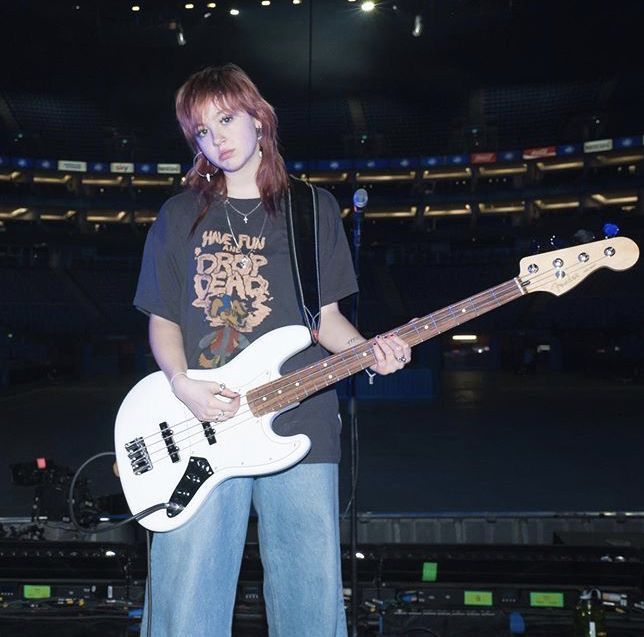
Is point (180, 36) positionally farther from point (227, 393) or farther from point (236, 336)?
point (227, 393)

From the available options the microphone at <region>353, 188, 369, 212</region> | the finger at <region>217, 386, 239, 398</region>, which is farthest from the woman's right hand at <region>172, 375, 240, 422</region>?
the microphone at <region>353, 188, 369, 212</region>

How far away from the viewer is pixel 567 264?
230 cm

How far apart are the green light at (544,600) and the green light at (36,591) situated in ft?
9.28

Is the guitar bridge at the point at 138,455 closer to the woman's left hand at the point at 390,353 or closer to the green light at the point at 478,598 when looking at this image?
the woman's left hand at the point at 390,353

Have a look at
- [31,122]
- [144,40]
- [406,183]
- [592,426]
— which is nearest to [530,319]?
[406,183]

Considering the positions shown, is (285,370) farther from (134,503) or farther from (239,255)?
(134,503)

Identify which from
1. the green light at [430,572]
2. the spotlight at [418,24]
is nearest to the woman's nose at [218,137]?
the green light at [430,572]

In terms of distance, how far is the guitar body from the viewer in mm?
2004

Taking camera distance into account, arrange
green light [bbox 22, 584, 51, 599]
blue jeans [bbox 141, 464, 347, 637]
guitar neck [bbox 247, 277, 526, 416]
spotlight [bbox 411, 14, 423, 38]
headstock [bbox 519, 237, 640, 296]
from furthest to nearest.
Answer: spotlight [bbox 411, 14, 423, 38] < green light [bbox 22, 584, 51, 599] < headstock [bbox 519, 237, 640, 296] < guitar neck [bbox 247, 277, 526, 416] < blue jeans [bbox 141, 464, 347, 637]

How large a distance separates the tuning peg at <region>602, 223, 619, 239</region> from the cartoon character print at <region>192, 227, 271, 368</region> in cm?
119

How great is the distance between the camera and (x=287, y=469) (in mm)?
2053

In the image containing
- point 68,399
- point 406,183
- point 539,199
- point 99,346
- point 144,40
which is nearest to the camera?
point 68,399

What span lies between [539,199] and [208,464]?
3543 cm

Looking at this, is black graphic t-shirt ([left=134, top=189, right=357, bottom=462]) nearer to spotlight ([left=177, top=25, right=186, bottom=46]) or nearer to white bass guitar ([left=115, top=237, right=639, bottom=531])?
white bass guitar ([left=115, top=237, right=639, bottom=531])
